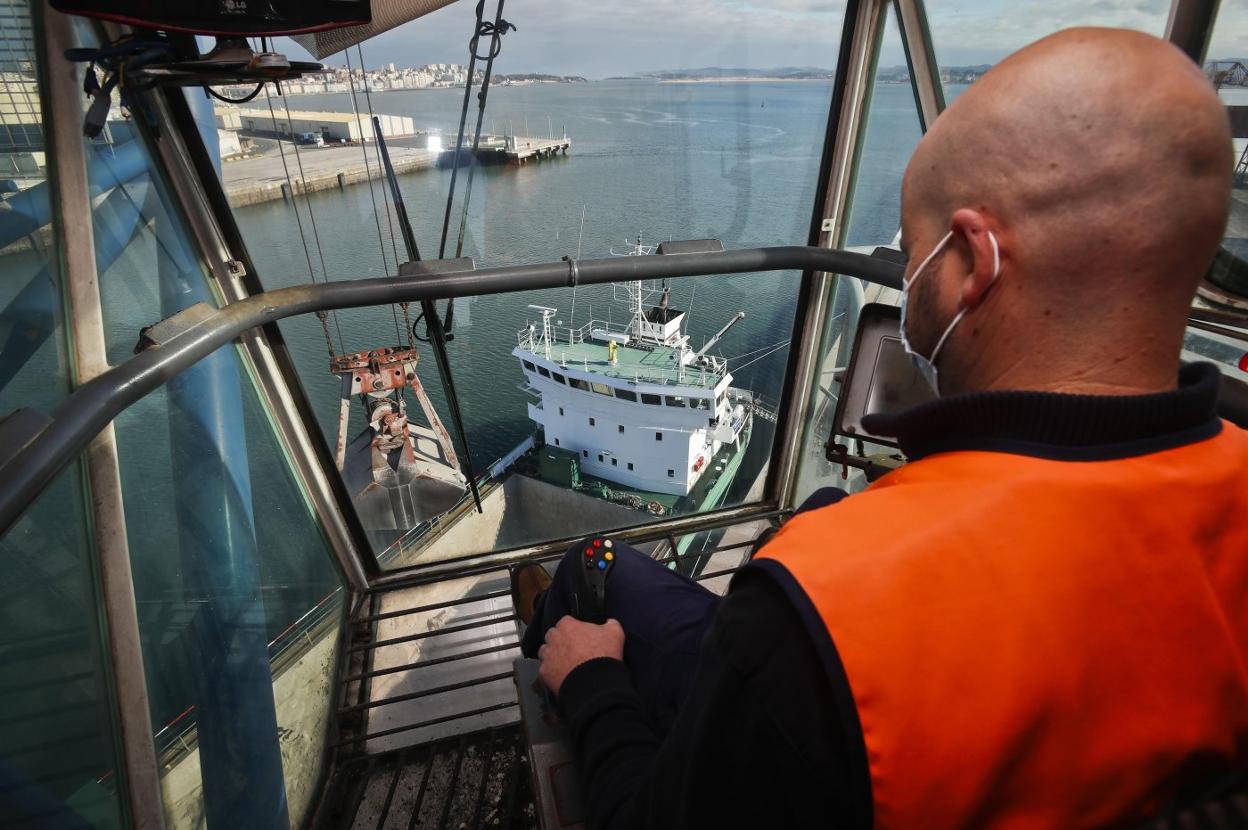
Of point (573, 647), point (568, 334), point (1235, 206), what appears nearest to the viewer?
point (573, 647)

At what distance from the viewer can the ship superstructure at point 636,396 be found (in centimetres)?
265

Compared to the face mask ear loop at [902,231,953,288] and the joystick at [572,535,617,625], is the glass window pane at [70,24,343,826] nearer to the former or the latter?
the joystick at [572,535,617,625]

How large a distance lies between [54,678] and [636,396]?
2.41 m

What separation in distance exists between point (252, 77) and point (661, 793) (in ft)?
4.55

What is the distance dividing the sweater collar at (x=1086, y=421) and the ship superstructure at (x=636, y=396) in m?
1.79

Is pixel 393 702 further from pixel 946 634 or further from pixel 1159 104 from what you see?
pixel 1159 104

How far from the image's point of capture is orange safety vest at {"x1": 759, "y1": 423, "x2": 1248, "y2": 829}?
499 mm

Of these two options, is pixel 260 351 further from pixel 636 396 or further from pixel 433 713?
pixel 636 396

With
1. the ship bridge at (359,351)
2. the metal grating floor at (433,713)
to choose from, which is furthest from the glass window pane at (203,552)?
the metal grating floor at (433,713)

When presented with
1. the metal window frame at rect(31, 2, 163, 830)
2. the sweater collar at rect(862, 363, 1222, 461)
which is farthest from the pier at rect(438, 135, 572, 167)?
the sweater collar at rect(862, 363, 1222, 461)

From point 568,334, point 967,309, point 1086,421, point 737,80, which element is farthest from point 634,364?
point 1086,421

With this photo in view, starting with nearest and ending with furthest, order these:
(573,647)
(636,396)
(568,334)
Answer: (573,647), (568,334), (636,396)

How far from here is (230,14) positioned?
1165 mm

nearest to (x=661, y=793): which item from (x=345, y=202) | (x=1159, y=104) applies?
(x=1159, y=104)
